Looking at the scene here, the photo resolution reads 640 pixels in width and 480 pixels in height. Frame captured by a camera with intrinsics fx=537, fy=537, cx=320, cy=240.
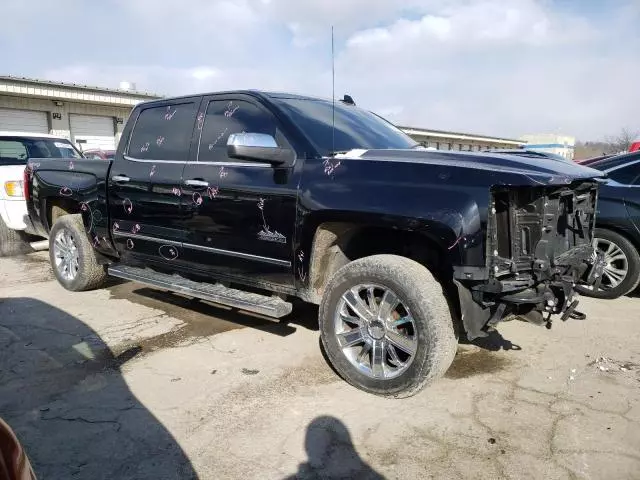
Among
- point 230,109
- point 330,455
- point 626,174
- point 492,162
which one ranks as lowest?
point 330,455

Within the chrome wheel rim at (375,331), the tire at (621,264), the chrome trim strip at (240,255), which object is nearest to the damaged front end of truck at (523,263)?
the chrome wheel rim at (375,331)

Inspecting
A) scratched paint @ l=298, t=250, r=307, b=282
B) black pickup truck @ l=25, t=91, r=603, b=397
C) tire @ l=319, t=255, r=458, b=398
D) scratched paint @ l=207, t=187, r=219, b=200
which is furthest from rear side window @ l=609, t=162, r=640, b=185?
scratched paint @ l=207, t=187, r=219, b=200

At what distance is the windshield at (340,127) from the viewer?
3.90 metres

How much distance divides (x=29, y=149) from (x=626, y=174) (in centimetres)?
870

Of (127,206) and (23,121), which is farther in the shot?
(23,121)

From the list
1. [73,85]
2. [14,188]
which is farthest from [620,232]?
[73,85]

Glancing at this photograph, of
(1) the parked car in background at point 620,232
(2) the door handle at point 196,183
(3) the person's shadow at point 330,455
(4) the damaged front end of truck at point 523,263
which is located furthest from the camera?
(1) the parked car in background at point 620,232

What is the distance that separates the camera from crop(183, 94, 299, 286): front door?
3797mm

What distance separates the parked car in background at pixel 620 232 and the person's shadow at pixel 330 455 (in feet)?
12.0

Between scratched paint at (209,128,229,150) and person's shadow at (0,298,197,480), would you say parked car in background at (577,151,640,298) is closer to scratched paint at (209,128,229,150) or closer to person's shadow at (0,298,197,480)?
scratched paint at (209,128,229,150)

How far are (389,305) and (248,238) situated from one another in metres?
1.22

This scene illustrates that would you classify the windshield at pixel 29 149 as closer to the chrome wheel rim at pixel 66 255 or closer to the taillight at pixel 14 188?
the taillight at pixel 14 188

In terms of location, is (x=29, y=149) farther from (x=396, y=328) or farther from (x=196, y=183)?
(x=396, y=328)

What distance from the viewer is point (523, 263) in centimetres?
316
